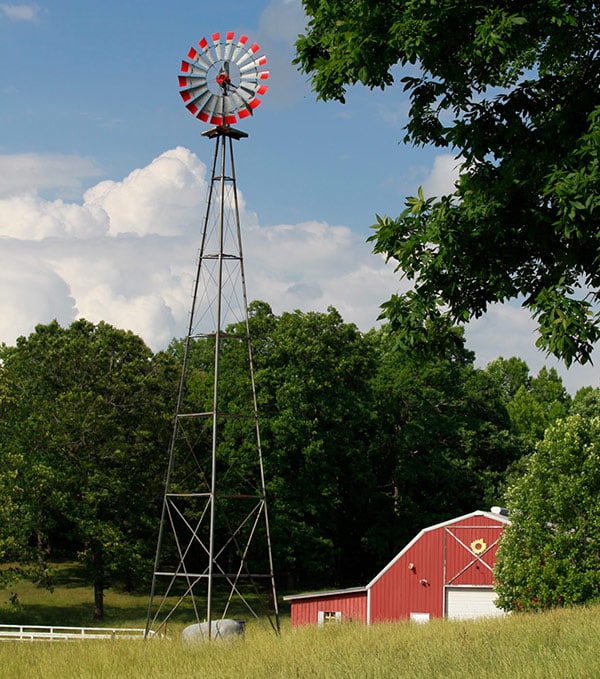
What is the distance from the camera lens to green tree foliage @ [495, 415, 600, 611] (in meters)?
30.0

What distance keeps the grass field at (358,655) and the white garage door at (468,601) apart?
15.2 metres

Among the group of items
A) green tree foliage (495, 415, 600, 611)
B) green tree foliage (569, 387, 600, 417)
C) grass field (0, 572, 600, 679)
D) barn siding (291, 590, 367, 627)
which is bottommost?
barn siding (291, 590, 367, 627)

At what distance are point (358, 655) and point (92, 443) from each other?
117 feet

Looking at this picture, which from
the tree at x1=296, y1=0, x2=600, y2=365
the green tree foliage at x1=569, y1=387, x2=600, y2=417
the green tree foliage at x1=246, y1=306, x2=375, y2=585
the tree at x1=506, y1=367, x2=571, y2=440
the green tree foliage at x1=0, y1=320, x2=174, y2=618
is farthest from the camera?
the tree at x1=506, y1=367, x2=571, y2=440

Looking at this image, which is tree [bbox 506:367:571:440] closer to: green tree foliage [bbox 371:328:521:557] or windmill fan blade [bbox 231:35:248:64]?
green tree foliage [bbox 371:328:521:557]

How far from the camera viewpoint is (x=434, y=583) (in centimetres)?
3838

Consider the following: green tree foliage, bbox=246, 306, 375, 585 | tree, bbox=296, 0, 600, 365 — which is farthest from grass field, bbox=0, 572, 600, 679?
green tree foliage, bbox=246, 306, 375, 585

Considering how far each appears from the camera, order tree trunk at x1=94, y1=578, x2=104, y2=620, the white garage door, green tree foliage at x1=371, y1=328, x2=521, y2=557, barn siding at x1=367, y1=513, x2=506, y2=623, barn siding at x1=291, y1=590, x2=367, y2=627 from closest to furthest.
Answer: the white garage door → barn siding at x1=367, y1=513, x2=506, y2=623 → barn siding at x1=291, y1=590, x2=367, y2=627 → tree trunk at x1=94, y1=578, x2=104, y2=620 → green tree foliage at x1=371, y1=328, x2=521, y2=557

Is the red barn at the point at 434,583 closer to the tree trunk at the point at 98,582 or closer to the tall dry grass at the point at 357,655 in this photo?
the tree trunk at the point at 98,582

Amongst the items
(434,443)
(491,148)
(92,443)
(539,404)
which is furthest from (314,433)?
(491,148)

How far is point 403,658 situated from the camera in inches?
534

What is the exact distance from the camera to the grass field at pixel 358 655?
38.3 ft

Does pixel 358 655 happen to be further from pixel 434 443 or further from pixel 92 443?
pixel 434 443

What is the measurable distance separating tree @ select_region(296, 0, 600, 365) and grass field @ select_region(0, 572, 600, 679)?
393 cm
